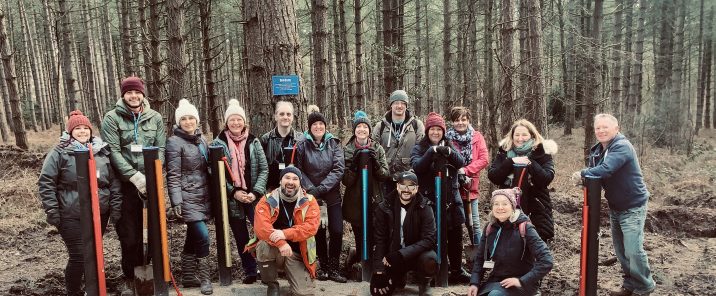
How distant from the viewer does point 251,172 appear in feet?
17.3

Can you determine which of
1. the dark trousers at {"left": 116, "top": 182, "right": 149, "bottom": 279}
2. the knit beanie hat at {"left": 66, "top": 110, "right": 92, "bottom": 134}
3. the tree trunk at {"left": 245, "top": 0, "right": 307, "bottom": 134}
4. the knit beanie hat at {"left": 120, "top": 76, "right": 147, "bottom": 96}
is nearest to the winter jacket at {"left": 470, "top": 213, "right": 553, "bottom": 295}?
the tree trunk at {"left": 245, "top": 0, "right": 307, "bottom": 134}

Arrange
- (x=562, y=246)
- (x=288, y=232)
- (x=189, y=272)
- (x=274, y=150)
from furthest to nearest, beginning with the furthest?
1. (x=562, y=246)
2. (x=274, y=150)
3. (x=189, y=272)
4. (x=288, y=232)

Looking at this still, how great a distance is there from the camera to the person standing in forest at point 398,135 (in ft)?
18.7

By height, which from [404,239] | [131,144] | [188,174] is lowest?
[404,239]

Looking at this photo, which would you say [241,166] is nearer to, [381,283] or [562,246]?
[381,283]

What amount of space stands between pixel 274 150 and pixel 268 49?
1442 mm

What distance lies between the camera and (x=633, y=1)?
77.0 feet

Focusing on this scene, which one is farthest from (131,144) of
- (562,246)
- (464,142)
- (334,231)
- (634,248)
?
(562,246)

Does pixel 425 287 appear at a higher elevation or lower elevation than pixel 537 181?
lower

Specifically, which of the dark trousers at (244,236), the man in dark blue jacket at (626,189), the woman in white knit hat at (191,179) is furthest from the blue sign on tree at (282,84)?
the man in dark blue jacket at (626,189)

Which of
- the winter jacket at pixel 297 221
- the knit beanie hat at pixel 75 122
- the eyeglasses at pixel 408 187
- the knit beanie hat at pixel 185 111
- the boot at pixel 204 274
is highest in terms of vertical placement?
the knit beanie hat at pixel 185 111

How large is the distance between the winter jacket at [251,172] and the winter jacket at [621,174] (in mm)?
3243

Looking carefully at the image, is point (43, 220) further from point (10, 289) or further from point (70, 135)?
point (70, 135)

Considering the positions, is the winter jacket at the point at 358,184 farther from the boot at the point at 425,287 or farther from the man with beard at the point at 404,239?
the boot at the point at 425,287
